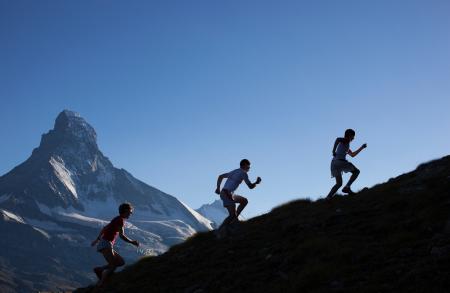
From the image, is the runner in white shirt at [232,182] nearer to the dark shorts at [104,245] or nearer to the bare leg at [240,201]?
the bare leg at [240,201]

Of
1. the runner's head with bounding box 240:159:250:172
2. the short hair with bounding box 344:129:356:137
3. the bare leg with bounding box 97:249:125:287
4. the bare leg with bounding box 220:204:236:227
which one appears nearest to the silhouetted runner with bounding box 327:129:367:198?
the short hair with bounding box 344:129:356:137

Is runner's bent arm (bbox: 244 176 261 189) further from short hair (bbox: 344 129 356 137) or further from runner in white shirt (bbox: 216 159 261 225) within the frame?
short hair (bbox: 344 129 356 137)

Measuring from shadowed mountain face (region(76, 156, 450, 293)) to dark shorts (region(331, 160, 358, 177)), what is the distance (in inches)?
41.2

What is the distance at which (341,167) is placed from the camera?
20.8m

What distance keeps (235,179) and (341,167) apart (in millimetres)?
4384

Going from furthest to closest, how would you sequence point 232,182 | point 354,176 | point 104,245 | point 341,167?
point 354,176 → point 341,167 → point 232,182 → point 104,245

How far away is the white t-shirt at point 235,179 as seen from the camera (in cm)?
1930

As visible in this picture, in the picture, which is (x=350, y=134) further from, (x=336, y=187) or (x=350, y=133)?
(x=336, y=187)

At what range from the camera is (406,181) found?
19844mm

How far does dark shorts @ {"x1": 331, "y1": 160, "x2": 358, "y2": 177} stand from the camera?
2072 centimetres

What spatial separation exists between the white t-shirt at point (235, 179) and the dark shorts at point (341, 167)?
374cm

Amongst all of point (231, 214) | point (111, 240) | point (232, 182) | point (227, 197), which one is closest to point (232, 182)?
point (232, 182)

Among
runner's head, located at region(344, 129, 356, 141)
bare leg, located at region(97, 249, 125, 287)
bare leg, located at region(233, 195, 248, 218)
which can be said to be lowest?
bare leg, located at region(97, 249, 125, 287)

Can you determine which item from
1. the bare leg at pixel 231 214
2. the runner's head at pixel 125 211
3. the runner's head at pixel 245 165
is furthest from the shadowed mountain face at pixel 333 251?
the runner's head at pixel 245 165
